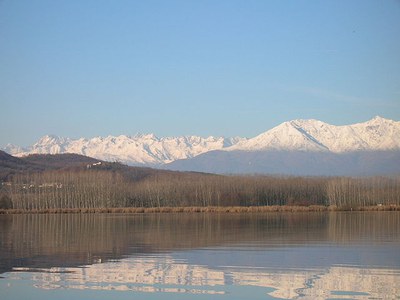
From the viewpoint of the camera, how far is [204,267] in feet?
74.4

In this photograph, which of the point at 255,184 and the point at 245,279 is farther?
the point at 255,184

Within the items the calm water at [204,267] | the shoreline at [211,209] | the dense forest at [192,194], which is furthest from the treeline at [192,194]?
the calm water at [204,267]

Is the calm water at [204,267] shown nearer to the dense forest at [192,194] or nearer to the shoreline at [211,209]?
the shoreline at [211,209]

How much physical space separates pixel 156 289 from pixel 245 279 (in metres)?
2.96

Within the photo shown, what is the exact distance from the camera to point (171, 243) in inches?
1277

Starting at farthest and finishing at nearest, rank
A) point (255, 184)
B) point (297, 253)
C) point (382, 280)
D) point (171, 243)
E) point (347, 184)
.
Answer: point (255, 184) < point (347, 184) < point (171, 243) < point (297, 253) < point (382, 280)

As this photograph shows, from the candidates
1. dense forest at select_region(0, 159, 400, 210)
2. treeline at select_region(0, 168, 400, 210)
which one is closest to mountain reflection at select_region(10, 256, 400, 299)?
dense forest at select_region(0, 159, 400, 210)

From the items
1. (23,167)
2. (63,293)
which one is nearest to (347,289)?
(63,293)

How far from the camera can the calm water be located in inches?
704

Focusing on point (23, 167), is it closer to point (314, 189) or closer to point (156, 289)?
point (314, 189)

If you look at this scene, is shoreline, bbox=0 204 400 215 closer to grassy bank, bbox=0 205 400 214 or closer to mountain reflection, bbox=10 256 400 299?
grassy bank, bbox=0 205 400 214

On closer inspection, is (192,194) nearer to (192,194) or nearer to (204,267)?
(192,194)

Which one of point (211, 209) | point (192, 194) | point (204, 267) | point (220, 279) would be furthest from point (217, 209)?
point (220, 279)

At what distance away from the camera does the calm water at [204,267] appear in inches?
704
